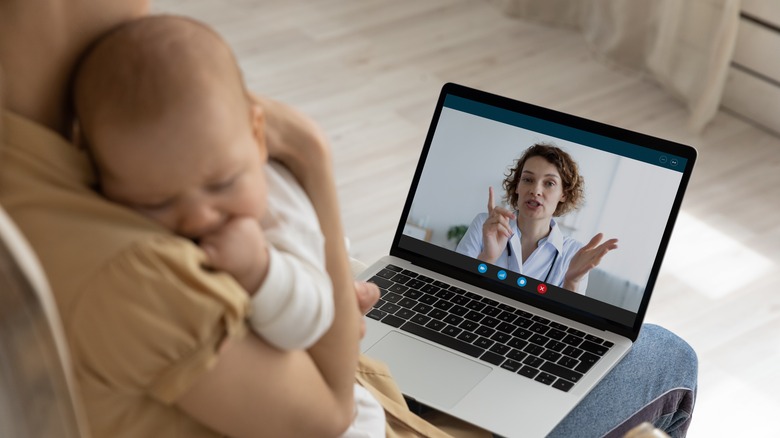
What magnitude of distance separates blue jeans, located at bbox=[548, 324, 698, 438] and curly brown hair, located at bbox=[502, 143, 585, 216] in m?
0.23

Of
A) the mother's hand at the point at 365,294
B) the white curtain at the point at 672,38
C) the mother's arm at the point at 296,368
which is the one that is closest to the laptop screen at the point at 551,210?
the mother's hand at the point at 365,294

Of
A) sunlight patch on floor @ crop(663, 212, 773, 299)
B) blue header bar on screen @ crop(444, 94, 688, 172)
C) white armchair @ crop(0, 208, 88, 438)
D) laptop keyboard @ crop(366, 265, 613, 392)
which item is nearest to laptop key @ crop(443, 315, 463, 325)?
laptop keyboard @ crop(366, 265, 613, 392)

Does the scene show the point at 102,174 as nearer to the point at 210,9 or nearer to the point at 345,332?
the point at 345,332

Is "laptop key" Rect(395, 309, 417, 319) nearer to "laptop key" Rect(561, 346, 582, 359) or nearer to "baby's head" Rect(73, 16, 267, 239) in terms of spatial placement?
"laptop key" Rect(561, 346, 582, 359)

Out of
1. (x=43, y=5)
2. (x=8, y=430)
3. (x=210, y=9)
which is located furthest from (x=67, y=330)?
(x=210, y=9)

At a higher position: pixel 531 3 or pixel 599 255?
pixel 599 255

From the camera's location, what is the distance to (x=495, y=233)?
1377 mm

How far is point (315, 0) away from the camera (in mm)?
3689

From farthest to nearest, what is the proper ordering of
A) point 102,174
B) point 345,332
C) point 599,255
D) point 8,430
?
point 599,255, point 345,332, point 102,174, point 8,430

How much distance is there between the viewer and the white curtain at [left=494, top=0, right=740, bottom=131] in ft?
9.59

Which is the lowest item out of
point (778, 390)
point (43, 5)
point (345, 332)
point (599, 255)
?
point (778, 390)

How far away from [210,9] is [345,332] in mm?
2892

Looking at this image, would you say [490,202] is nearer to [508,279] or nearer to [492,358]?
[508,279]

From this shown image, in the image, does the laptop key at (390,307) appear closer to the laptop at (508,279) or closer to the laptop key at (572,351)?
the laptop at (508,279)
